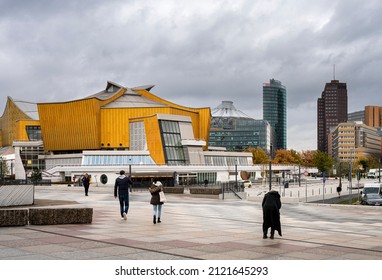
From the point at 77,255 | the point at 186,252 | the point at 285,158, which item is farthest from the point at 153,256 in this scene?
the point at 285,158

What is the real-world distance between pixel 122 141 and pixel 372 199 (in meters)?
78.3

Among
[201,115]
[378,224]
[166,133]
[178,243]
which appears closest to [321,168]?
[201,115]

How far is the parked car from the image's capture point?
41344 mm

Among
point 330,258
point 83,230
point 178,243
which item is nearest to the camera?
point 330,258

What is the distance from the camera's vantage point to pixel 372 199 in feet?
138

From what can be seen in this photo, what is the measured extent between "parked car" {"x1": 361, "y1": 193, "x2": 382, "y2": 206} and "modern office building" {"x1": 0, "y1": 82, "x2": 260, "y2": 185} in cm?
5243

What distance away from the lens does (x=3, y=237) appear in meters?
14.5

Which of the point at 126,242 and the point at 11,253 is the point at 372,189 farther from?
the point at 11,253

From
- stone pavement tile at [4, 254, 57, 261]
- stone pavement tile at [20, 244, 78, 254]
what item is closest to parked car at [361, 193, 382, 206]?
stone pavement tile at [20, 244, 78, 254]

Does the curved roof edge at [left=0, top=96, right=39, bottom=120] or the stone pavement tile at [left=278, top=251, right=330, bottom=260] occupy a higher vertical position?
the curved roof edge at [left=0, top=96, right=39, bottom=120]

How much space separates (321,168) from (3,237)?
495 feet

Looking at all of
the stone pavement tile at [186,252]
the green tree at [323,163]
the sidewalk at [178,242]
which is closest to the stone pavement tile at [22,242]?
the sidewalk at [178,242]

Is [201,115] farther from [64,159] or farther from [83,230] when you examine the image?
[83,230]

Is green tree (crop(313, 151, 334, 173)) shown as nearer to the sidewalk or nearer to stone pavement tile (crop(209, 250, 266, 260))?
the sidewalk
